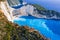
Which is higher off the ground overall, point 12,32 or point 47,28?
point 12,32

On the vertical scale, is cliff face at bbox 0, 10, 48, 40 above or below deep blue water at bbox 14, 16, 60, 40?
above

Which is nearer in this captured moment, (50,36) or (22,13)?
(50,36)

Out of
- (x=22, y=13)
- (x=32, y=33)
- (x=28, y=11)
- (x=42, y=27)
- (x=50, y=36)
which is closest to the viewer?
(x=32, y=33)

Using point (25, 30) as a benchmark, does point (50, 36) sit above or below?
below

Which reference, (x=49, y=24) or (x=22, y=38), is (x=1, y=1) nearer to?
(x=22, y=38)

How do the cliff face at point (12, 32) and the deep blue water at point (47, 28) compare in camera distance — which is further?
the deep blue water at point (47, 28)

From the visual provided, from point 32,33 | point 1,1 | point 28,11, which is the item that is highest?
point 1,1

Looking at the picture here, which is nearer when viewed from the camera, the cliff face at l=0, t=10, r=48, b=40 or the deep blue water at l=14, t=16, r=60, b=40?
the cliff face at l=0, t=10, r=48, b=40

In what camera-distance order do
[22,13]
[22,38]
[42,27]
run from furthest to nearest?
[22,13], [42,27], [22,38]

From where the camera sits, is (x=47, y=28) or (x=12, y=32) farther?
(x=47, y=28)

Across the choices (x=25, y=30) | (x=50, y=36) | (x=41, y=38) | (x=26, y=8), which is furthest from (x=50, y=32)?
(x=26, y=8)

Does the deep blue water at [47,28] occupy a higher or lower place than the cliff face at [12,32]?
lower
